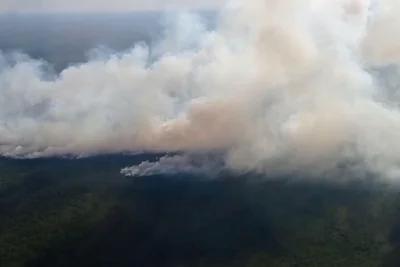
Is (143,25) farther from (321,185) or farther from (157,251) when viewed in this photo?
(157,251)

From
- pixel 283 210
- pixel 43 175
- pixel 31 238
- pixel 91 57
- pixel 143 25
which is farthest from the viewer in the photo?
pixel 143 25

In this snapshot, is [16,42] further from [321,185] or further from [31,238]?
[321,185]

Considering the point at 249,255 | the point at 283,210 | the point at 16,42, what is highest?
the point at 16,42

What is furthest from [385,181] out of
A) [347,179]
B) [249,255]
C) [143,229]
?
[143,229]

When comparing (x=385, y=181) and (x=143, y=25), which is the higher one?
(x=143, y=25)

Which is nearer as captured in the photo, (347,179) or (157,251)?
(157,251)

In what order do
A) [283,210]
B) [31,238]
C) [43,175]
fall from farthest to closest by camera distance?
[43,175]
[283,210]
[31,238]

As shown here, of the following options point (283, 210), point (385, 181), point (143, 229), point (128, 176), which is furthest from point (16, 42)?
point (385, 181)
